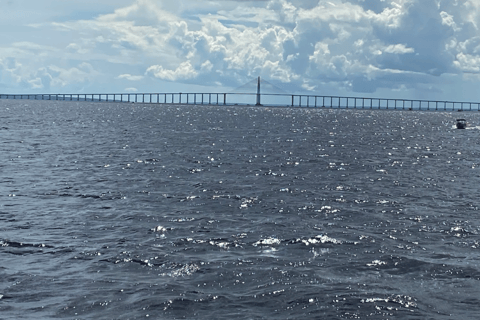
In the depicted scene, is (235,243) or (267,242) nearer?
(235,243)

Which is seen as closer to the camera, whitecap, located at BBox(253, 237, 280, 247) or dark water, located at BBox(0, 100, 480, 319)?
dark water, located at BBox(0, 100, 480, 319)

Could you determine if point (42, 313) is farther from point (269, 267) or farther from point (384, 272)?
point (384, 272)

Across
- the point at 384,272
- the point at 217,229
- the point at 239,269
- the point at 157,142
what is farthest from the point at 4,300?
the point at 157,142

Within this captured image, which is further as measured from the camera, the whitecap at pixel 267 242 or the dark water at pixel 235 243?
the whitecap at pixel 267 242

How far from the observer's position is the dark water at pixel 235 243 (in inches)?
779

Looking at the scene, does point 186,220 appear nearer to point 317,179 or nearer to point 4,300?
point 4,300

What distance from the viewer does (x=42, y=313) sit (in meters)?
18.6

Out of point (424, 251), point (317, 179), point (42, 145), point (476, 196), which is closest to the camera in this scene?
point (424, 251)

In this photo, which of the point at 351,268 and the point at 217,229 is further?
the point at 217,229

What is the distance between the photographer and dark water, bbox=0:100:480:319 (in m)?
19.8

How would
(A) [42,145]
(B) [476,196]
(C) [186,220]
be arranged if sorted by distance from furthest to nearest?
(A) [42,145]
(B) [476,196]
(C) [186,220]

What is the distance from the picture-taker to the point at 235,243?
89.7 ft

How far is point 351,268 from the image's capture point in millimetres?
23984

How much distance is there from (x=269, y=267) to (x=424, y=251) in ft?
26.2
